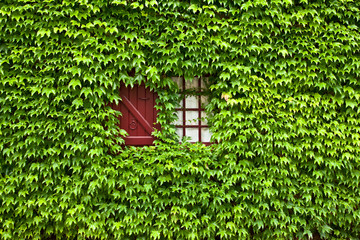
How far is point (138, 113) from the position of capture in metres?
4.55

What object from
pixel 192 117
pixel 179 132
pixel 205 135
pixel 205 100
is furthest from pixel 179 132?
pixel 205 100

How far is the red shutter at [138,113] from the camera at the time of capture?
4543 millimetres

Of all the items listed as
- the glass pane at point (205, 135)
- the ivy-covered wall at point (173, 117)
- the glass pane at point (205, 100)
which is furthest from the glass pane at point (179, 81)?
the glass pane at point (205, 135)

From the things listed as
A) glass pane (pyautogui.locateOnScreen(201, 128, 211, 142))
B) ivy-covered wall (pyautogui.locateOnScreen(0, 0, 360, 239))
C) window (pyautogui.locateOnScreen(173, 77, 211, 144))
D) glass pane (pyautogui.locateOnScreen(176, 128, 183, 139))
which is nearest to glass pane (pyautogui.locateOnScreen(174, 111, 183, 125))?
window (pyautogui.locateOnScreen(173, 77, 211, 144))

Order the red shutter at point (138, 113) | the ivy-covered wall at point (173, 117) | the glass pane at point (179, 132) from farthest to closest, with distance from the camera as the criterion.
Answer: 1. the glass pane at point (179, 132)
2. the red shutter at point (138, 113)
3. the ivy-covered wall at point (173, 117)

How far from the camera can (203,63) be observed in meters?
4.27

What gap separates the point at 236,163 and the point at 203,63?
1.78 m

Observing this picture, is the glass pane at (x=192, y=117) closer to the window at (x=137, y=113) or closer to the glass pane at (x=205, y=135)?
the glass pane at (x=205, y=135)

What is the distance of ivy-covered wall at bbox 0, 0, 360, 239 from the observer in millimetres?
4152

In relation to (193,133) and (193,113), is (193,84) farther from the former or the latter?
(193,133)

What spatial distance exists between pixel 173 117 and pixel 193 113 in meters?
0.46

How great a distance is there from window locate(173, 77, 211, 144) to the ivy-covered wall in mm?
316

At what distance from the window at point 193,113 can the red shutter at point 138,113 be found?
19.9 inches

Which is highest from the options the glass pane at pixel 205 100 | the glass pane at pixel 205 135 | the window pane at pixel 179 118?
the glass pane at pixel 205 100
